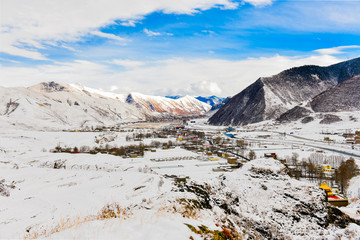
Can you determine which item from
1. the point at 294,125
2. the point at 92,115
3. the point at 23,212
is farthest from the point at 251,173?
the point at 92,115

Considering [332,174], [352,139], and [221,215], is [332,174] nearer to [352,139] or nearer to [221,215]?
[221,215]

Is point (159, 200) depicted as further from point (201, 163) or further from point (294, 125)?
point (294, 125)

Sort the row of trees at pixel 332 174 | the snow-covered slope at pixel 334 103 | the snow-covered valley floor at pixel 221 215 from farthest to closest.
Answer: the snow-covered slope at pixel 334 103, the row of trees at pixel 332 174, the snow-covered valley floor at pixel 221 215

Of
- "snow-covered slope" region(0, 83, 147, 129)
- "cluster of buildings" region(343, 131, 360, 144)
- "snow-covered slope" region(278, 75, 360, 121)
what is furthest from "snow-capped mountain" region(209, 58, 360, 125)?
"snow-covered slope" region(0, 83, 147, 129)

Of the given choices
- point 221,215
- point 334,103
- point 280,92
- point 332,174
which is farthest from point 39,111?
point 334,103

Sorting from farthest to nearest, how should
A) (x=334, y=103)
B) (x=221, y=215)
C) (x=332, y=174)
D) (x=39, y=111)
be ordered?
(x=334, y=103), (x=39, y=111), (x=332, y=174), (x=221, y=215)

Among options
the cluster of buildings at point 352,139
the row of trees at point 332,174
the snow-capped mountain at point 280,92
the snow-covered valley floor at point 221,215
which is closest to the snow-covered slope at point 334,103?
the snow-capped mountain at point 280,92

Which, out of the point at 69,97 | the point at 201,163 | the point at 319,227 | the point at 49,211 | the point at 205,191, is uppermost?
the point at 69,97

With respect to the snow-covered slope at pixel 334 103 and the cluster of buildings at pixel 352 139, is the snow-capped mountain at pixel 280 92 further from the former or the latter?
the cluster of buildings at pixel 352 139

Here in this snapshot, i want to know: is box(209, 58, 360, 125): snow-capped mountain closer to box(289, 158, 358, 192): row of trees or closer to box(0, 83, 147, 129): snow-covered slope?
box(289, 158, 358, 192): row of trees
